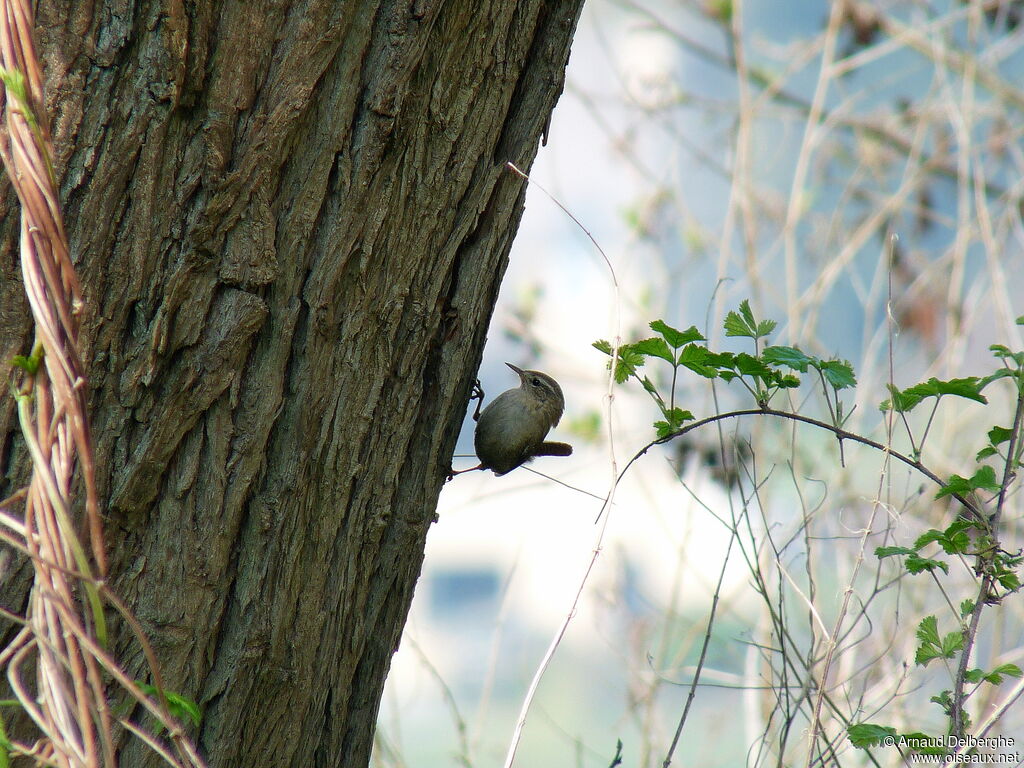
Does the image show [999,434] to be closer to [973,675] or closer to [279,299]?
[973,675]

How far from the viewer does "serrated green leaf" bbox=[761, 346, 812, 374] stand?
2.00m

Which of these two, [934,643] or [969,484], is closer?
[969,484]

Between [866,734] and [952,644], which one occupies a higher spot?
[952,644]

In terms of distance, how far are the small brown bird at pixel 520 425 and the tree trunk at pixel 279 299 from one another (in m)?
2.10

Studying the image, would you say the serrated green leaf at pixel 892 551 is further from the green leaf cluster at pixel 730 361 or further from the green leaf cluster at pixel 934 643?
the green leaf cluster at pixel 730 361

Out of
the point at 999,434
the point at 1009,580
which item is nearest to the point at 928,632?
the point at 1009,580

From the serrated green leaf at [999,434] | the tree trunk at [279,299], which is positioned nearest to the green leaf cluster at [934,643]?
the serrated green leaf at [999,434]

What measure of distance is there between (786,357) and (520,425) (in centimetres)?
229

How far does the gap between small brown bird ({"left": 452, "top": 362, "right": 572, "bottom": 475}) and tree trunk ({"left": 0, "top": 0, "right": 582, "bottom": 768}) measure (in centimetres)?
210

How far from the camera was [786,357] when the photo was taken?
2033 millimetres

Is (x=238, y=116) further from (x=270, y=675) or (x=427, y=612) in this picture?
(x=427, y=612)

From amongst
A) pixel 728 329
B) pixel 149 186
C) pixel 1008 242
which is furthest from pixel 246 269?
pixel 1008 242

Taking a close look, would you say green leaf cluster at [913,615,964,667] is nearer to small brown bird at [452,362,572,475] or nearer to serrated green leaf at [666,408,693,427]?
serrated green leaf at [666,408,693,427]

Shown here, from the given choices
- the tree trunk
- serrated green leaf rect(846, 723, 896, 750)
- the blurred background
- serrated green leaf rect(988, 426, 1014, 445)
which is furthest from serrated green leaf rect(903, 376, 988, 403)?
the blurred background
